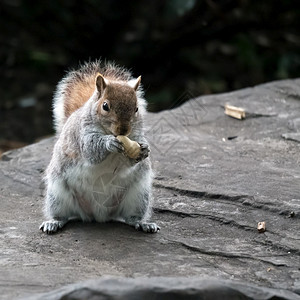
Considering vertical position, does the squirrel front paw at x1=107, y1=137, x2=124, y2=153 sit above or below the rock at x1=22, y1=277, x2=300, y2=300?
above

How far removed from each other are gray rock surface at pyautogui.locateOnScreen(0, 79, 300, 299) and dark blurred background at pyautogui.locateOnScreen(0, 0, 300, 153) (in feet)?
11.9

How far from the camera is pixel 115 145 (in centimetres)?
524

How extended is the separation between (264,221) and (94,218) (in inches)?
54.2

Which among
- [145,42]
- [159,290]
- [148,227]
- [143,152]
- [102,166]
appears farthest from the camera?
[145,42]

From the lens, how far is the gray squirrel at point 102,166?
5328 mm

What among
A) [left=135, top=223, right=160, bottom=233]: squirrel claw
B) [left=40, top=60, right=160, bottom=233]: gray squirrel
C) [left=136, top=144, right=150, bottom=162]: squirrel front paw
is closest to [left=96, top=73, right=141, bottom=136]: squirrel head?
[left=40, top=60, right=160, bottom=233]: gray squirrel

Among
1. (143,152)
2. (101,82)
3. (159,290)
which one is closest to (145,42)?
(101,82)

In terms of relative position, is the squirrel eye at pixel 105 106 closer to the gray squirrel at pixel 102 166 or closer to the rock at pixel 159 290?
the gray squirrel at pixel 102 166

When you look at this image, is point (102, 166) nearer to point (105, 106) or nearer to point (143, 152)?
point (143, 152)

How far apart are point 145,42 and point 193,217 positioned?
6600 mm

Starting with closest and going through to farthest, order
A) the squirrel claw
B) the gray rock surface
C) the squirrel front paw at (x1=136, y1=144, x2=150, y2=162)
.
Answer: the gray rock surface → the squirrel front paw at (x1=136, y1=144, x2=150, y2=162) → the squirrel claw

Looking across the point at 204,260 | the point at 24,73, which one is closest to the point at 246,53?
the point at 24,73

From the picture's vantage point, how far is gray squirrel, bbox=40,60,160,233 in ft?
17.5

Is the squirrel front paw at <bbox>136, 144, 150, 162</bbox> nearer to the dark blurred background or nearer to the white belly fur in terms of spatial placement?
the white belly fur
